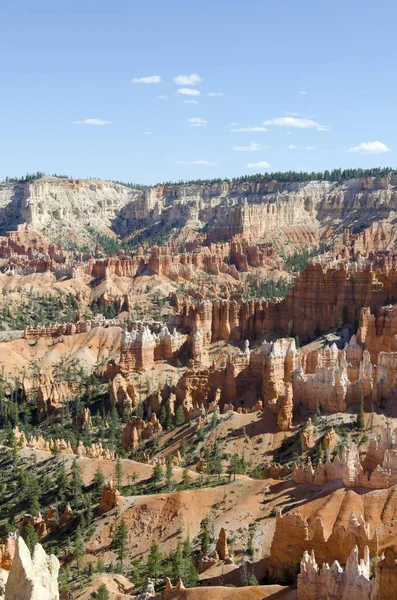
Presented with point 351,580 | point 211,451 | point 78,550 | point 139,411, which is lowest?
point 78,550

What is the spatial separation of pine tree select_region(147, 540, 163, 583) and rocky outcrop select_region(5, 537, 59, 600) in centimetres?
1511

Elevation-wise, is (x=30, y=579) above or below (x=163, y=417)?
above

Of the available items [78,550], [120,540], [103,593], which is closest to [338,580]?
[103,593]

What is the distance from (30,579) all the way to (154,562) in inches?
675

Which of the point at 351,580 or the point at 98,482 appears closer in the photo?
the point at 351,580

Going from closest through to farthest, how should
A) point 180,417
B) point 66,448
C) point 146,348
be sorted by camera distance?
point 66,448, point 180,417, point 146,348

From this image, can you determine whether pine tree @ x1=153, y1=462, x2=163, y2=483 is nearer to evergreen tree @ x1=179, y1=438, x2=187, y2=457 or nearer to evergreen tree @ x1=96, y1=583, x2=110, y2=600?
evergreen tree @ x1=179, y1=438, x2=187, y2=457

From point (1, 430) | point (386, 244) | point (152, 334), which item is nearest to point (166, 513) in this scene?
point (1, 430)

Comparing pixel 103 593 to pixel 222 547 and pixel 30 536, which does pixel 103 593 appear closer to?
pixel 222 547

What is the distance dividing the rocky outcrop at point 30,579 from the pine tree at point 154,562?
15108 millimetres

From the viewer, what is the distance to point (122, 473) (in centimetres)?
5756

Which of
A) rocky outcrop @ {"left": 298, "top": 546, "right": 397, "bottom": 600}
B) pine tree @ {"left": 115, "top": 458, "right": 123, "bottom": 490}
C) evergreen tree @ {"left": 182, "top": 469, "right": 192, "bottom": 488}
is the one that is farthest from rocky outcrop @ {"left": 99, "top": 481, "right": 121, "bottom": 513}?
rocky outcrop @ {"left": 298, "top": 546, "right": 397, "bottom": 600}

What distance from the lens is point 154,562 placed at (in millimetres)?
44094

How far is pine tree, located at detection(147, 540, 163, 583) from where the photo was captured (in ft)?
143
